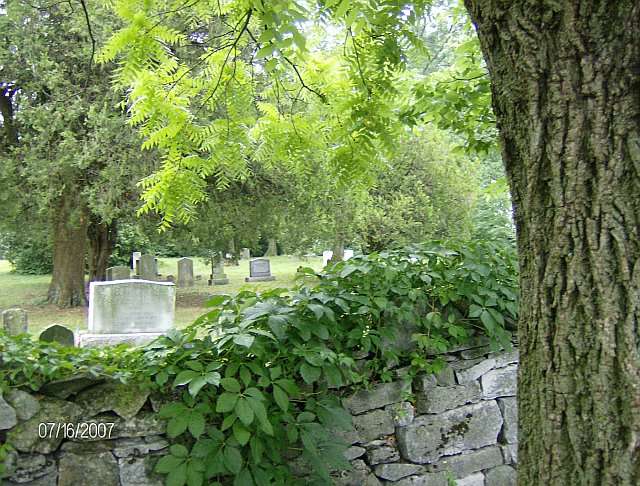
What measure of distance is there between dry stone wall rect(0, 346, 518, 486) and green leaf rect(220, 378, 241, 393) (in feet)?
1.41

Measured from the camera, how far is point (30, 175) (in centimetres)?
1138

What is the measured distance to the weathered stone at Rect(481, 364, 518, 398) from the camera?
3.54m

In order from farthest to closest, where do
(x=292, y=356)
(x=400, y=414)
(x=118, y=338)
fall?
(x=118, y=338) → (x=400, y=414) → (x=292, y=356)

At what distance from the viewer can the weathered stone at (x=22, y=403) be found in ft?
8.78

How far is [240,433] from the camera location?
2.64 m

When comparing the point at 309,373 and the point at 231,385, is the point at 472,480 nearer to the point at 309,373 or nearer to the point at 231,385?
the point at 309,373

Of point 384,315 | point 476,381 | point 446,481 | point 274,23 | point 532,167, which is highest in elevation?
point 274,23

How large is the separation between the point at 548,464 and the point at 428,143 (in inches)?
539

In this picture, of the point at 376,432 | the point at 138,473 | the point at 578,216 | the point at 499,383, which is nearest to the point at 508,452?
the point at 499,383

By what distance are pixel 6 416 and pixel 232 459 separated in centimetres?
103

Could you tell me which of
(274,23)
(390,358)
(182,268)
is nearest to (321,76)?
(274,23)

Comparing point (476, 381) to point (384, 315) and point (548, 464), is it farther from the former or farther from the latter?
point (548, 464)

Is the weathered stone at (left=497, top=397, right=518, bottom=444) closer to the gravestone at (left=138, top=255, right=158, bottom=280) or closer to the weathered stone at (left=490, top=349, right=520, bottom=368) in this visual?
the weathered stone at (left=490, top=349, right=520, bottom=368)

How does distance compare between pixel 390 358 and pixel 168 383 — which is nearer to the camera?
pixel 168 383
